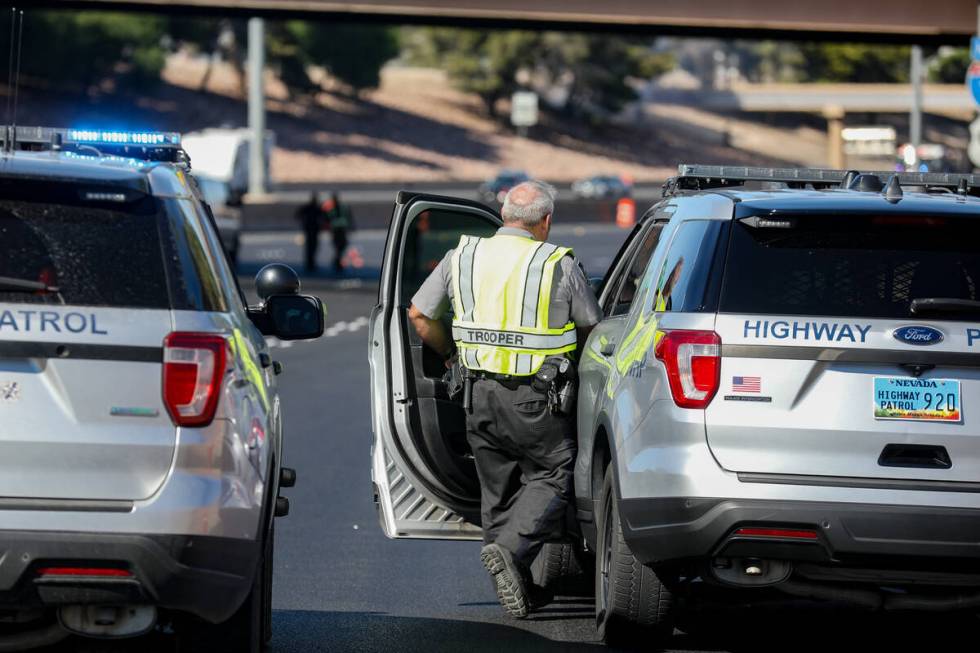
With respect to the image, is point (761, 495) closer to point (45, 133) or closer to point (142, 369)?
point (142, 369)

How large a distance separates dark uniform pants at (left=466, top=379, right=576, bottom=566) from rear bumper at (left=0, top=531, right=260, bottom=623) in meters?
2.68

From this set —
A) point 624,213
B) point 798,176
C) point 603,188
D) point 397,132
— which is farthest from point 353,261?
point 397,132

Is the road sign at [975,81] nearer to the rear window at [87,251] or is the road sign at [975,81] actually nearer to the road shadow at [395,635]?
the road shadow at [395,635]

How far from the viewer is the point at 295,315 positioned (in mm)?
7504

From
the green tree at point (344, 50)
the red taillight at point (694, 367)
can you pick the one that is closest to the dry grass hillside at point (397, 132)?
the green tree at point (344, 50)

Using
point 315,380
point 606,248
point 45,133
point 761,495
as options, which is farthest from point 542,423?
point 606,248

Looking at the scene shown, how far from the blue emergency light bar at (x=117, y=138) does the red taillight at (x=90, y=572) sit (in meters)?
2.01

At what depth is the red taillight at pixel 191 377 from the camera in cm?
559

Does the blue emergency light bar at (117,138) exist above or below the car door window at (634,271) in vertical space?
above

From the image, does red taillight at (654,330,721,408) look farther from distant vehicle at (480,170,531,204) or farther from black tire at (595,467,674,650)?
distant vehicle at (480,170,531,204)

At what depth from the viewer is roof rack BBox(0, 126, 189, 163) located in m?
6.94

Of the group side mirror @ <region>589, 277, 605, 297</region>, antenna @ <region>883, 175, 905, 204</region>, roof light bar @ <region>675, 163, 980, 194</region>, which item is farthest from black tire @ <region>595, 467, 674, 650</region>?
side mirror @ <region>589, 277, 605, 297</region>

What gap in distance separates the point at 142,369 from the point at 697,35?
3400cm

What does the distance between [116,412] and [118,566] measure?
0.43 meters
